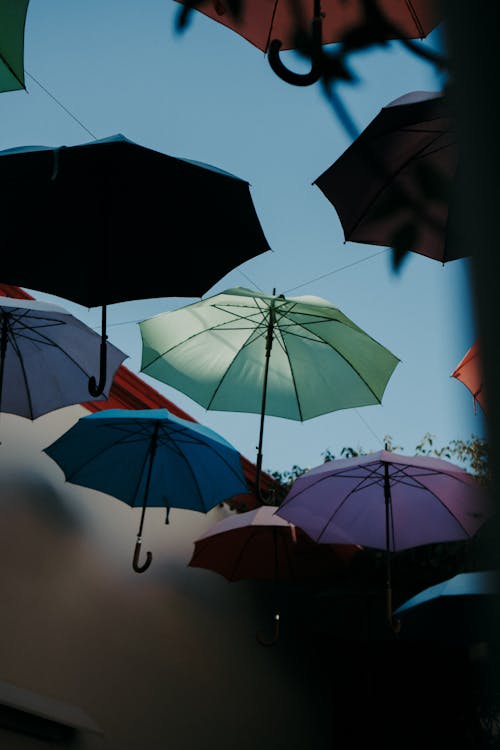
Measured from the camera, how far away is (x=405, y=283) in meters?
1.20

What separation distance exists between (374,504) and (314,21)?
14.6 feet

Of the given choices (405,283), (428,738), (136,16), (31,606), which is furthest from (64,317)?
(428,738)

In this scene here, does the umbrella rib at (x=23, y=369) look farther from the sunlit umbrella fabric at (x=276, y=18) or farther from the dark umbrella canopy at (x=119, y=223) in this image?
the sunlit umbrella fabric at (x=276, y=18)

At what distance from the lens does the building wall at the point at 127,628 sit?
5.89 metres

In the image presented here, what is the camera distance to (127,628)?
6.58m

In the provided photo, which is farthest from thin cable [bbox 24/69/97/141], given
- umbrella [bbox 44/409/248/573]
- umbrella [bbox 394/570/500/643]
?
umbrella [bbox 394/570/500/643]

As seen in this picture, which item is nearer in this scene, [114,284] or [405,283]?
[405,283]

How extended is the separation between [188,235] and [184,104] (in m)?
0.73

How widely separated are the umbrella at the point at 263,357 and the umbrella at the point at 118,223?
5.30 ft

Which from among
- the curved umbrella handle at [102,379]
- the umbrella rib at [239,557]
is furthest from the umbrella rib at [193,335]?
the curved umbrella handle at [102,379]

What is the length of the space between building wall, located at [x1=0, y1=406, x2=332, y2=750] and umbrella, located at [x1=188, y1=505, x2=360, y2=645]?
65 cm

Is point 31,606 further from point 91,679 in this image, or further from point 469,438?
point 469,438

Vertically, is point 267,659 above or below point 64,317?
below

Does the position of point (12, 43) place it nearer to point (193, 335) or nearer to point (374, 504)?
point (193, 335)
